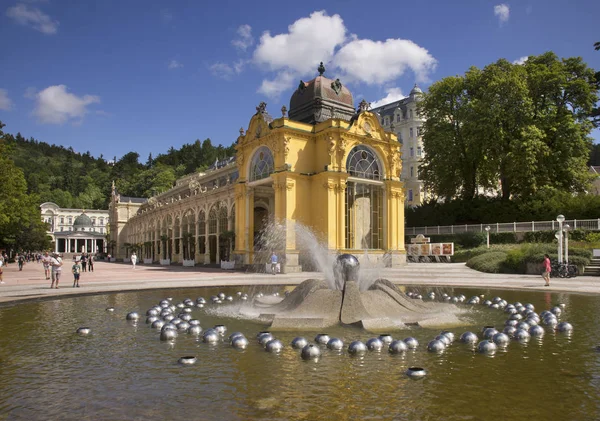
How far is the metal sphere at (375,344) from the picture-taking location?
9.80 meters

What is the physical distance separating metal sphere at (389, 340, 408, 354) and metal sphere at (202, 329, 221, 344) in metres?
4.04

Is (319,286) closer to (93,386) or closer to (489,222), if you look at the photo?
(93,386)

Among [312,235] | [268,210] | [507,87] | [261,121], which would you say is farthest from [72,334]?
[507,87]

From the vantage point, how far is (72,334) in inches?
458

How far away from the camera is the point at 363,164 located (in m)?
45.0

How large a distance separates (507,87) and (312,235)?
26.1m

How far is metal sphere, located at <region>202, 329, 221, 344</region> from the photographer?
10688mm

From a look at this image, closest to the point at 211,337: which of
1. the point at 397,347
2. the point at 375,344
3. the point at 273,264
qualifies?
the point at 375,344

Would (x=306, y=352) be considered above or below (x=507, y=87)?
below

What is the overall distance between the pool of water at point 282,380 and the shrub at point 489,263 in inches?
935

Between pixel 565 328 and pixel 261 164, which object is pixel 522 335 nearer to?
pixel 565 328

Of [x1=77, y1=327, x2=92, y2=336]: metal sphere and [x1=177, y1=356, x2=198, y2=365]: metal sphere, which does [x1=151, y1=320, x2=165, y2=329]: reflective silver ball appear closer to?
[x1=77, y1=327, x2=92, y2=336]: metal sphere

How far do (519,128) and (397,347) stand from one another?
45334mm

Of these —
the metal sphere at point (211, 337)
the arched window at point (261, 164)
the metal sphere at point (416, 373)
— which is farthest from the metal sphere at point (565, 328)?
the arched window at point (261, 164)
